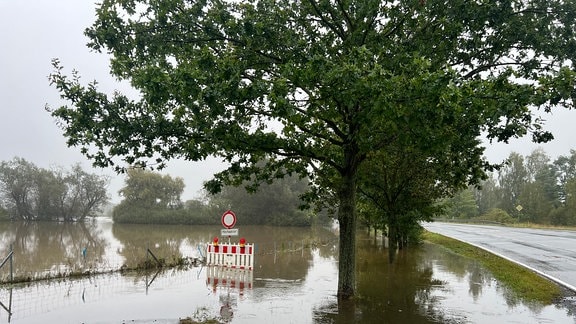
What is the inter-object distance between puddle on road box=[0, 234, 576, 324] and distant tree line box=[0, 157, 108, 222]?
67.5 metres

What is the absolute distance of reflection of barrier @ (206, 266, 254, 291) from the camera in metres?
12.9

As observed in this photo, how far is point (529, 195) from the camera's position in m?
74.2

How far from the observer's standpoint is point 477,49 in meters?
9.87

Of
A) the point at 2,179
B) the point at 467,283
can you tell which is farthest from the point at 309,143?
the point at 2,179

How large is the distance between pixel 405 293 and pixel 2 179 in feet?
256

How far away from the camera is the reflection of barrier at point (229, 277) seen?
1291 cm

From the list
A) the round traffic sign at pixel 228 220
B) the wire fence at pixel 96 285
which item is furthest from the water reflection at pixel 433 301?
the round traffic sign at pixel 228 220

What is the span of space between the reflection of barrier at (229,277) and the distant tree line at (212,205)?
5108 centimetres

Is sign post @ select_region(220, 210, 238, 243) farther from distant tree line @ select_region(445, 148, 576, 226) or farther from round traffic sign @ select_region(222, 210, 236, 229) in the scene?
distant tree line @ select_region(445, 148, 576, 226)

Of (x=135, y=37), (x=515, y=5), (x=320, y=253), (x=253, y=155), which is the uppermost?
(x=515, y=5)

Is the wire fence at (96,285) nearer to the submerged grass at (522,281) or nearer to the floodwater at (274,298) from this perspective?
the floodwater at (274,298)

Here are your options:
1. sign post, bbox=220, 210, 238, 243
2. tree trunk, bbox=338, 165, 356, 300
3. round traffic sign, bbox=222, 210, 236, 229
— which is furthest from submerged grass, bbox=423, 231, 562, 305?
round traffic sign, bbox=222, 210, 236, 229

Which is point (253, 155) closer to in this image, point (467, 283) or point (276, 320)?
point (276, 320)

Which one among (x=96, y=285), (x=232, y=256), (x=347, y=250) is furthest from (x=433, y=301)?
(x=96, y=285)
